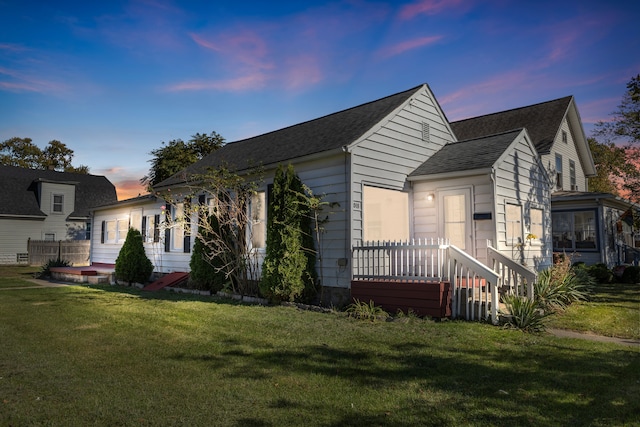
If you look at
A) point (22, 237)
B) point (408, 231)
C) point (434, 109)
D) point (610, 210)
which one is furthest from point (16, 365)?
point (22, 237)

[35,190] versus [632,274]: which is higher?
[35,190]

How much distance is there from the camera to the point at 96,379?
4.45 m

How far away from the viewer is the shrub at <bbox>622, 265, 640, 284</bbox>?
14539 mm

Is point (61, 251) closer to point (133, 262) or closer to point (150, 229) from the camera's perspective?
point (150, 229)

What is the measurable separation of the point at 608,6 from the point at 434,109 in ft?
18.4

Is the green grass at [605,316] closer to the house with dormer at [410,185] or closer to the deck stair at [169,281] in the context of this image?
the house with dormer at [410,185]

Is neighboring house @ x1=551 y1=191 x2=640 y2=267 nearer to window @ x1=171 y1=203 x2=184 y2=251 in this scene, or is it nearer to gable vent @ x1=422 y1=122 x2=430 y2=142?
gable vent @ x1=422 y1=122 x2=430 y2=142

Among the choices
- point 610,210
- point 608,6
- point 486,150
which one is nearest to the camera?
point 486,150

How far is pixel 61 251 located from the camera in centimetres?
2583

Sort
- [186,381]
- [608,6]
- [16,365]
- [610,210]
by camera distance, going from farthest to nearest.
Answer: [610,210] → [608,6] → [16,365] → [186,381]

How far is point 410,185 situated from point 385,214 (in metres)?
1.14

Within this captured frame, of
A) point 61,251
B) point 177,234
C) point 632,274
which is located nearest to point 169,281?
point 177,234

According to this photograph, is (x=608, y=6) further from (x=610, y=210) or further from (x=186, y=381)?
(x=186, y=381)

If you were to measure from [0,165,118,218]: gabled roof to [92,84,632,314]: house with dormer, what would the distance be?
21698mm
